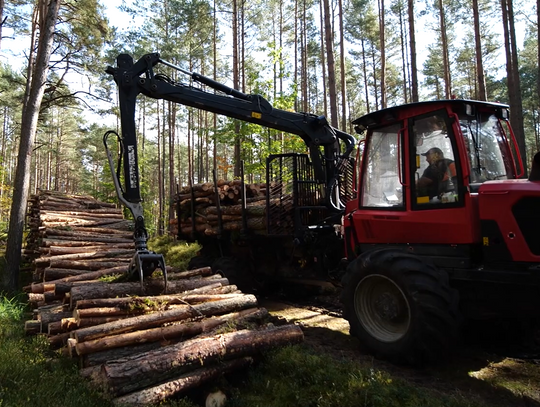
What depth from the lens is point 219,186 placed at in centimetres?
970

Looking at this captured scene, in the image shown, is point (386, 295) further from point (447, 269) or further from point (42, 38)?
point (42, 38)

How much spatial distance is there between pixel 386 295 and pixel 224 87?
15.2 ft

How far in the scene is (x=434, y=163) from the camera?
488cm

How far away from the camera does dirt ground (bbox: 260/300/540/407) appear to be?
4.01 m

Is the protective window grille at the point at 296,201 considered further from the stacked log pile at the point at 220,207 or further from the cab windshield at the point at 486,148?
the cab windshield at the point at 486,148

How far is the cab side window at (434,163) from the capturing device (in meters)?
4.69

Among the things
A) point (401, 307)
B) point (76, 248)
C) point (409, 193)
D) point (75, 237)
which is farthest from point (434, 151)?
point (75, 237)

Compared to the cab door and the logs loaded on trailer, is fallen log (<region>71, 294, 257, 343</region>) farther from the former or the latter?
the cab door

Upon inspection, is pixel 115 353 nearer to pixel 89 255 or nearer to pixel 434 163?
pixel 434 163

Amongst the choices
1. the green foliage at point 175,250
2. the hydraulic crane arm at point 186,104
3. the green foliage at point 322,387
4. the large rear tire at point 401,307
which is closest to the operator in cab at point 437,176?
the large rear tire at point 401,307

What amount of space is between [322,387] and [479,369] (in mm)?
2035

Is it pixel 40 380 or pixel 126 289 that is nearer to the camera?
pixel 40 380

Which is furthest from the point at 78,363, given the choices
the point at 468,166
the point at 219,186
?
the point at 219,186

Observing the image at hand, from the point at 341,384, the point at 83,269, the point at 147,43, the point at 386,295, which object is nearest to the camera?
the point at 341,384
